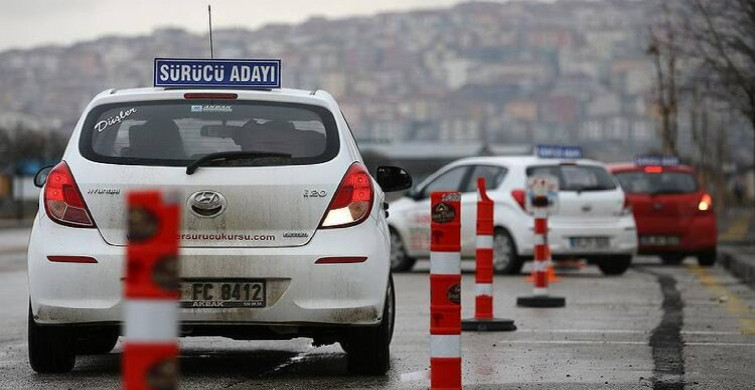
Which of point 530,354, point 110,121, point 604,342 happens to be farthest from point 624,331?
point 110,121

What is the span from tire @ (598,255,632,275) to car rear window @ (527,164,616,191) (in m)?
0.82

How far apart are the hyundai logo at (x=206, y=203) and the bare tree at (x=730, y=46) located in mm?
19622

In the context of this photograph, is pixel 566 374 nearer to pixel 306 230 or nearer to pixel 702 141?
pixel 306 230

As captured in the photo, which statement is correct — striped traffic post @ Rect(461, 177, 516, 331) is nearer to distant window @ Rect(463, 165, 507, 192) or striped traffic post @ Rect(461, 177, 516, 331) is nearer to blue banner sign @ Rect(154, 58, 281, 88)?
blue banner sign @ Rect(154, 58, 281, 88)

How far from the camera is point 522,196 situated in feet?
66.3

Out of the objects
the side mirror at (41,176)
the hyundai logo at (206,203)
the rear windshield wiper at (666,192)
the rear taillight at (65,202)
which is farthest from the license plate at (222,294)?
the rear windshield wiper at (666,192)

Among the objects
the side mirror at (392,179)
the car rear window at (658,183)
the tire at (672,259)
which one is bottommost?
the tire at (672,259)

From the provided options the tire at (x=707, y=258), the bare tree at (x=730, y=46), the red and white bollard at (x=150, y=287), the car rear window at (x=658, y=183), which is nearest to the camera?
the red and white bollard at (x=150, y=287)

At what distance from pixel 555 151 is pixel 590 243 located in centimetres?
131

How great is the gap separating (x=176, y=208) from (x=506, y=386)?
483 centimetres

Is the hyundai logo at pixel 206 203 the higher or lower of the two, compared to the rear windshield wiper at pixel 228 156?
lower

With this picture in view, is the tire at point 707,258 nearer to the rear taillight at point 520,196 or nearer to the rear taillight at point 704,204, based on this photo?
the rear taillight at point 704,204

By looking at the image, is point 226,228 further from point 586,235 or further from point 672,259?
point 672,259

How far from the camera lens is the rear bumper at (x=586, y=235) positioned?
20.1 meters
